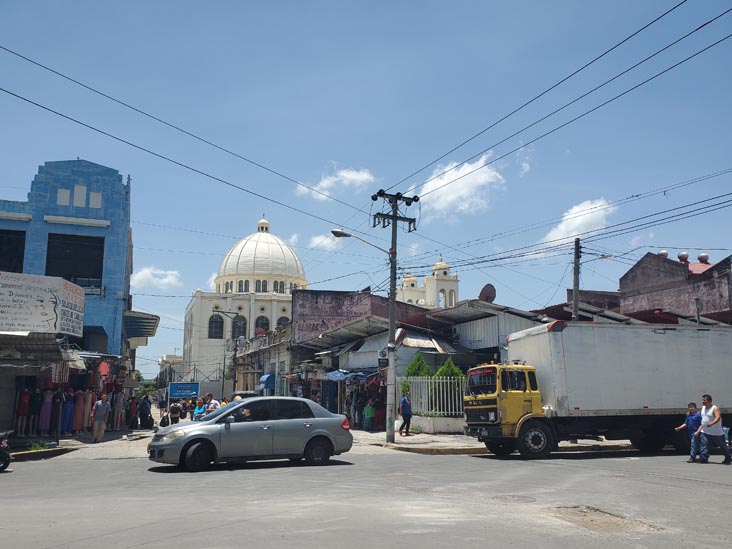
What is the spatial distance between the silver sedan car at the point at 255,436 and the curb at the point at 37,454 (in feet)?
17.7

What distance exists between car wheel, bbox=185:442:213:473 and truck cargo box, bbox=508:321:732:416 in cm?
839

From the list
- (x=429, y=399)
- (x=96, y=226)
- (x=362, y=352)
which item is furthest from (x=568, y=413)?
(x=96, y=226)

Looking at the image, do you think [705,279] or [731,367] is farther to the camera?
[705,279]

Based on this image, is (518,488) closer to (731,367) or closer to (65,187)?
(731,367)

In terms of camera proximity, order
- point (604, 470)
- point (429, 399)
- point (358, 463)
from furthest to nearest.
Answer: point (429, 399) → point (358, 463) → point (604, 470)

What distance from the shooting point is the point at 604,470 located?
13734 millimetres

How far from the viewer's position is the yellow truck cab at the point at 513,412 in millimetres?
16594

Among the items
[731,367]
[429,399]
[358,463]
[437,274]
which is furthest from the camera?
[437,274]

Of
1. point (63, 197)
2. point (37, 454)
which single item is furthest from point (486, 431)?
point (63, 197)

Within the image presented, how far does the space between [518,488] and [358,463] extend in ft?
16.9

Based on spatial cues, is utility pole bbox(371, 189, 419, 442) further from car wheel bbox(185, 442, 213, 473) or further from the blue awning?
the blue awning

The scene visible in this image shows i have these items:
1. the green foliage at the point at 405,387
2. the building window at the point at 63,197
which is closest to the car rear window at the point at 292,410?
the green foliage at the point at 405,387

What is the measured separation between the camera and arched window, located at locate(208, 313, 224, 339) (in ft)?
305

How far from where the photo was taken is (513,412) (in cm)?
1667
